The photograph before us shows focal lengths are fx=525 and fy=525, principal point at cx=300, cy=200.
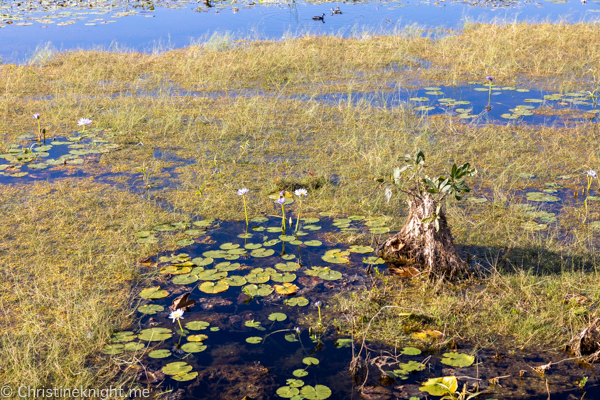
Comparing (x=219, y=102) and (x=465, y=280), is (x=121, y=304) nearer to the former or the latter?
(x=465, y=280)

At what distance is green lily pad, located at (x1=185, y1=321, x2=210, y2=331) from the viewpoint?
2912 mm

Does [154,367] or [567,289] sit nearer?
[154,367]

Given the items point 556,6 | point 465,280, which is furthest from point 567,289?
point 556,6

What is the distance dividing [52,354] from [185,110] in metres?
4.75

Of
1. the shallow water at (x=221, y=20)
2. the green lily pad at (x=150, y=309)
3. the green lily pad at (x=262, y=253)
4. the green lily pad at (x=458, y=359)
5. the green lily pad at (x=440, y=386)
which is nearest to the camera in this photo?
the green lily pad at (x=440, y=386)

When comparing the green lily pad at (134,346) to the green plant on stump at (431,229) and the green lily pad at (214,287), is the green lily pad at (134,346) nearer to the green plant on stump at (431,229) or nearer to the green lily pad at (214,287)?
the green lily pad at (214,287)

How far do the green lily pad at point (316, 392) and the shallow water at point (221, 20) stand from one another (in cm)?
868

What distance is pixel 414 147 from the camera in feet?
18.1

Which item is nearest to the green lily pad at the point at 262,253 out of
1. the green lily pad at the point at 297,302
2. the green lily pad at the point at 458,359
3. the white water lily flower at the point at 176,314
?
the green lily pad at the point at 297,302

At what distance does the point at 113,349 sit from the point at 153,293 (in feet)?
1.80

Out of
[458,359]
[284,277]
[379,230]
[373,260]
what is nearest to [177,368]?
[284,277]

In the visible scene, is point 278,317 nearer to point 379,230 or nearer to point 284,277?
point 284,277

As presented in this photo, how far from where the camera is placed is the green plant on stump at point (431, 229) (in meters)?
3.31

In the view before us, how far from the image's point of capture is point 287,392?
2453mm
